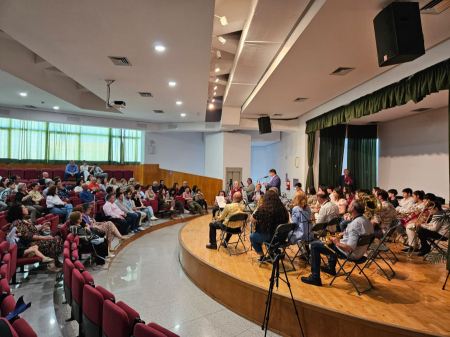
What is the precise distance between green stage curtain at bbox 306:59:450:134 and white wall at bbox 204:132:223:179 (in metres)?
5.64

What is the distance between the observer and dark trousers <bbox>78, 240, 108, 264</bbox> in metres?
4.91

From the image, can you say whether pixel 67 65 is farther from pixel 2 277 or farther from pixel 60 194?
pixel 2 277

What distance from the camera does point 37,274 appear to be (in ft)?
14.4

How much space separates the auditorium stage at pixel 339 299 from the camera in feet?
9.40

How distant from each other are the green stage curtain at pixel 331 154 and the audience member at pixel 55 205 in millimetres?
8265

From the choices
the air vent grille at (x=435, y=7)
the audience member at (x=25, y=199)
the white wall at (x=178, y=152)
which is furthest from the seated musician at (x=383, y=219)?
the white wall at (x=178, y=152)

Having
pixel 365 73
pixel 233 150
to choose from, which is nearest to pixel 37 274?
pixel 365 73

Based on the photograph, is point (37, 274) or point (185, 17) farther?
point (37, 274)

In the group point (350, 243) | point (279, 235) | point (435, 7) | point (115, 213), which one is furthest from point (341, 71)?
point (115, 213)

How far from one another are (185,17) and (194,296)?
12.7 ft

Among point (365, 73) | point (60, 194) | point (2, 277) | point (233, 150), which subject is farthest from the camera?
point (233, 150)

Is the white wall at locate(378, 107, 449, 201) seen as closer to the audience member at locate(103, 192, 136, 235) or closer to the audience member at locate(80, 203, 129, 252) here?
the audience member at locate(103, 192, 136, 235)

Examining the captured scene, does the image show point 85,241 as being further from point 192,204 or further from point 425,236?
point 192,204

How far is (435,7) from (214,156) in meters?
11.1
